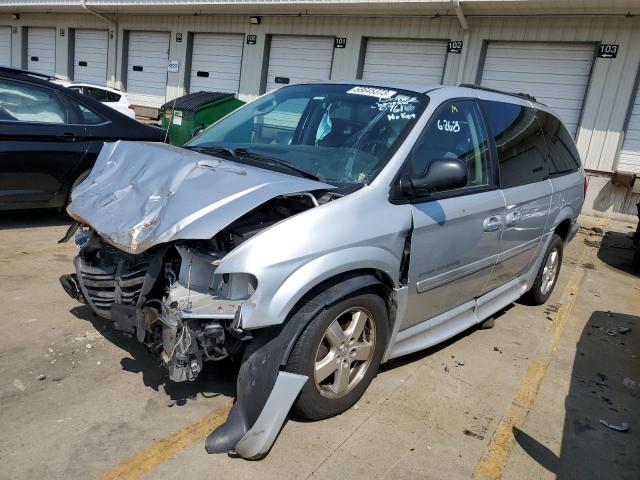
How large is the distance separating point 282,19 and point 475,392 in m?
13.2

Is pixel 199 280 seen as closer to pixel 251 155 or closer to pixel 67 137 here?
pixel 251 155

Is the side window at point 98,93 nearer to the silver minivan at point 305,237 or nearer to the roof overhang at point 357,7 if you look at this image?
the roof overhang at point 357,7

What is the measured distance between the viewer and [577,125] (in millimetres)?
11125

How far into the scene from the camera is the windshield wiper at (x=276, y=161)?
2.96m

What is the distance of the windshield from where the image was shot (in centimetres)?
309

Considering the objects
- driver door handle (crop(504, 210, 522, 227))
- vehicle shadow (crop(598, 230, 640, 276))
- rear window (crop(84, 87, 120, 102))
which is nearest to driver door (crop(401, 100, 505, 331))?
driver door handle (crop(504, 210, 522, 227))

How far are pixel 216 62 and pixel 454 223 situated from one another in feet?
47.3

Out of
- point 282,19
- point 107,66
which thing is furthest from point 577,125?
point 107,66

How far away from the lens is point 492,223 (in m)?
3.65

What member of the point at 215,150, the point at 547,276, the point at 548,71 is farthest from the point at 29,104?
the point at 548,71

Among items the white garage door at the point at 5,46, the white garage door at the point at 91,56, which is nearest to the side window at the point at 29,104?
the white garage door at the point at 91,56

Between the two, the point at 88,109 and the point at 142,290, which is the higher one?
the point at 88,109

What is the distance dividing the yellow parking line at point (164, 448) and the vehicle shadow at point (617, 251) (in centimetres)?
653

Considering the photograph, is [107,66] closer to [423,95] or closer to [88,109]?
[88,109]
